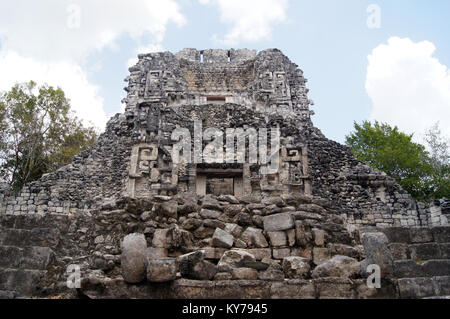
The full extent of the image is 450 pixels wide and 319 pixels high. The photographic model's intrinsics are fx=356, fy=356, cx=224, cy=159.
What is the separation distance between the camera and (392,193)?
14531 millimetres

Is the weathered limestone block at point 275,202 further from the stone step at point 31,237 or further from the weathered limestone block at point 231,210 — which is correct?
the stone step at point 31,237

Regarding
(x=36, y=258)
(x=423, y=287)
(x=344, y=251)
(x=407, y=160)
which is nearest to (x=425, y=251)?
(x=423, y=287)

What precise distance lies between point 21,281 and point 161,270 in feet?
6.51

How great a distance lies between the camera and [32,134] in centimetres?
2112

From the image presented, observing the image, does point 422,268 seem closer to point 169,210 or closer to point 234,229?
point 234,229

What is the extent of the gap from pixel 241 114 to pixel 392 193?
719 centimetres

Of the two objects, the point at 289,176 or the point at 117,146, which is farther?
the point at 117,146

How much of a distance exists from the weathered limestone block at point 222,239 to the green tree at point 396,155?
61.4ft

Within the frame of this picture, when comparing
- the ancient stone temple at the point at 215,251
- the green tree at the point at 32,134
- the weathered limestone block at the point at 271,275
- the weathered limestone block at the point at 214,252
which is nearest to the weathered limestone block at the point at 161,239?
the ancient stone temple at the point at 215,251

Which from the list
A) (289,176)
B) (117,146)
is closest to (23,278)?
(289,176)

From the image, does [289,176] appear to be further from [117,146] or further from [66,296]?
[66,296]

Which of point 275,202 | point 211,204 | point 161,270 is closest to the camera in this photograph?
point 161,270

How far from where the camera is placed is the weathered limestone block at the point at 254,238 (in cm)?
479

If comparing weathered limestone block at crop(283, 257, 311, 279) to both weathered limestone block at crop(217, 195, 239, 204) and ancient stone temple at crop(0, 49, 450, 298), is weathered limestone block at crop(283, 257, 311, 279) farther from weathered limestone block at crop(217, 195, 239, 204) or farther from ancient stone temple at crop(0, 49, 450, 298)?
weathered limestone block at crop(217, 195, 239, 204)
